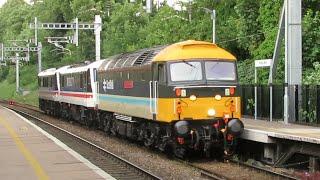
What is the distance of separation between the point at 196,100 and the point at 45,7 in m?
86.6

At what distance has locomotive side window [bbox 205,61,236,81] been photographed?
17.1m

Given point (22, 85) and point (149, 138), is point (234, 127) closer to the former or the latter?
point (149, 138)

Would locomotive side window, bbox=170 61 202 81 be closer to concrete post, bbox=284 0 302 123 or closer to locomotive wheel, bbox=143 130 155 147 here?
locomotive wheel, bbox=143 130 155 147

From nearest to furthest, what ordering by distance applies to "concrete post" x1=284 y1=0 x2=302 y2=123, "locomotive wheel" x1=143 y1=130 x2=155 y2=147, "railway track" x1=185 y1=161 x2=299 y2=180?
"railway track" x1=185 y1=161 x2=299 y2=180
"locomotive wheel" x1=143 y1=130 x2=155 y2=147
"concrete post" x1=284 y1=0 x2=302 y2=123

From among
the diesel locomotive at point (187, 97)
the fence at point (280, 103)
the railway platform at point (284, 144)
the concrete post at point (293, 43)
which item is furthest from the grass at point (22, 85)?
the railway platform at point (284, 144)

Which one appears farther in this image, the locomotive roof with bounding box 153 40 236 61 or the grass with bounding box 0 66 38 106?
the grass with bounding box 0 66 38 106

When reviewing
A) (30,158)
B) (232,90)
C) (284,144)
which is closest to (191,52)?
(232,90)

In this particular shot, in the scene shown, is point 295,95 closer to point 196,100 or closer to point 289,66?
point 289,66

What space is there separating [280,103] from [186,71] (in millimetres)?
7659

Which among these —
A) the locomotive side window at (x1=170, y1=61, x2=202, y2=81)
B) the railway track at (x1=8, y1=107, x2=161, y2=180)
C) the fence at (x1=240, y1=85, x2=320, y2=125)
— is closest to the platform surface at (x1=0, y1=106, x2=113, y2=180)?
the railway track at (x1=8, y1=107, x2=161, y2=180)

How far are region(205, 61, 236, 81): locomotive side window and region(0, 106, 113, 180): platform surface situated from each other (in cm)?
403

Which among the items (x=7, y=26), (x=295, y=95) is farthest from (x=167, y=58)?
(x=7, y=26)

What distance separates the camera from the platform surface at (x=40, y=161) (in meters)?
13.4

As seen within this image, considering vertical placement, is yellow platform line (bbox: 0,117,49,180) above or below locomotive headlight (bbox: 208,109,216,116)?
below
